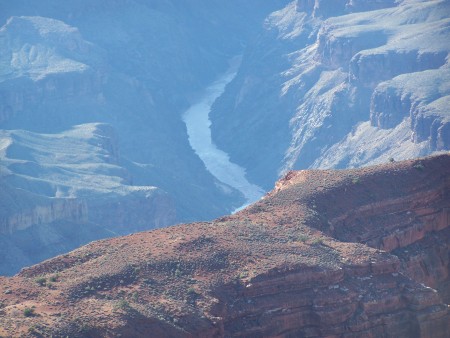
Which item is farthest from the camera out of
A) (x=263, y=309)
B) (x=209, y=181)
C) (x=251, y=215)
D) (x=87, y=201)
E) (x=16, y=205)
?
(x=209, y=181)

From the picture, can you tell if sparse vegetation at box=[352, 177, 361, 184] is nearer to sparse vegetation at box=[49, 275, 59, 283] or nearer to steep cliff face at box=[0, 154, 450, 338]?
steep cliff face at box=[0, 154, 450, 338]

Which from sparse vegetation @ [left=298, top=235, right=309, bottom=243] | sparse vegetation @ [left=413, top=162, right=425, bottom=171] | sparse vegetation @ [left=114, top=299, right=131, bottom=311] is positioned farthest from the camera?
sparse vegetation @ [left=413, top=162, right=425, bottom=171]

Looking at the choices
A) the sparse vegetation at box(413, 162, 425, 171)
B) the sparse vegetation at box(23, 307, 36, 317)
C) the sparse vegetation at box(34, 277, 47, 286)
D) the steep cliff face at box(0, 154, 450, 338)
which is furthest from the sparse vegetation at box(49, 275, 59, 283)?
the sparse vegetation at box(413, 162, 425, 171)

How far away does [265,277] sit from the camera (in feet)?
195

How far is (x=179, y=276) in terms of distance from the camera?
58.8 metres

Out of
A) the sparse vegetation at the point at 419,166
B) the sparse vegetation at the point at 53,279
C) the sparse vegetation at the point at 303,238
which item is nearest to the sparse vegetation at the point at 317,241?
the sparse vegetation at the point at 303,238

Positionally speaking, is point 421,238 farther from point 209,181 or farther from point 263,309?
point 209,181

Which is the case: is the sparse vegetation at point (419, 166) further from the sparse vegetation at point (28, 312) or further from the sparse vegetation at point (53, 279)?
the sparse vegetation at point (28, 312)

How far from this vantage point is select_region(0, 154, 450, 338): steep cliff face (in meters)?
55.7

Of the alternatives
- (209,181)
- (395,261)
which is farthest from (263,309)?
(209,181)

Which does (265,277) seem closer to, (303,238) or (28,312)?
(303,238)

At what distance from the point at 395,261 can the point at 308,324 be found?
196 inches

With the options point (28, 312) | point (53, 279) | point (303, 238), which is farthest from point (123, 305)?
point (303, 238)

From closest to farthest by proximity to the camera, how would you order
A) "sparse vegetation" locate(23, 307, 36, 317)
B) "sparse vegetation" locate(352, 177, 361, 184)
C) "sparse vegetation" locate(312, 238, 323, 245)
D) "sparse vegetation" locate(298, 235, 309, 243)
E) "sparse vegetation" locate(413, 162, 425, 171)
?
"sparse vegetation" locate(23, 307, 36, 317)
"sparse vegetation" locate(312, 238, 323, 245)
"sparse vegetation" locate(298, 235, 309, 243)
"sparse vegetation" locate(352, 177, 361, 184)
"sparse vegetation" locate(413, 162, 425, 171)
